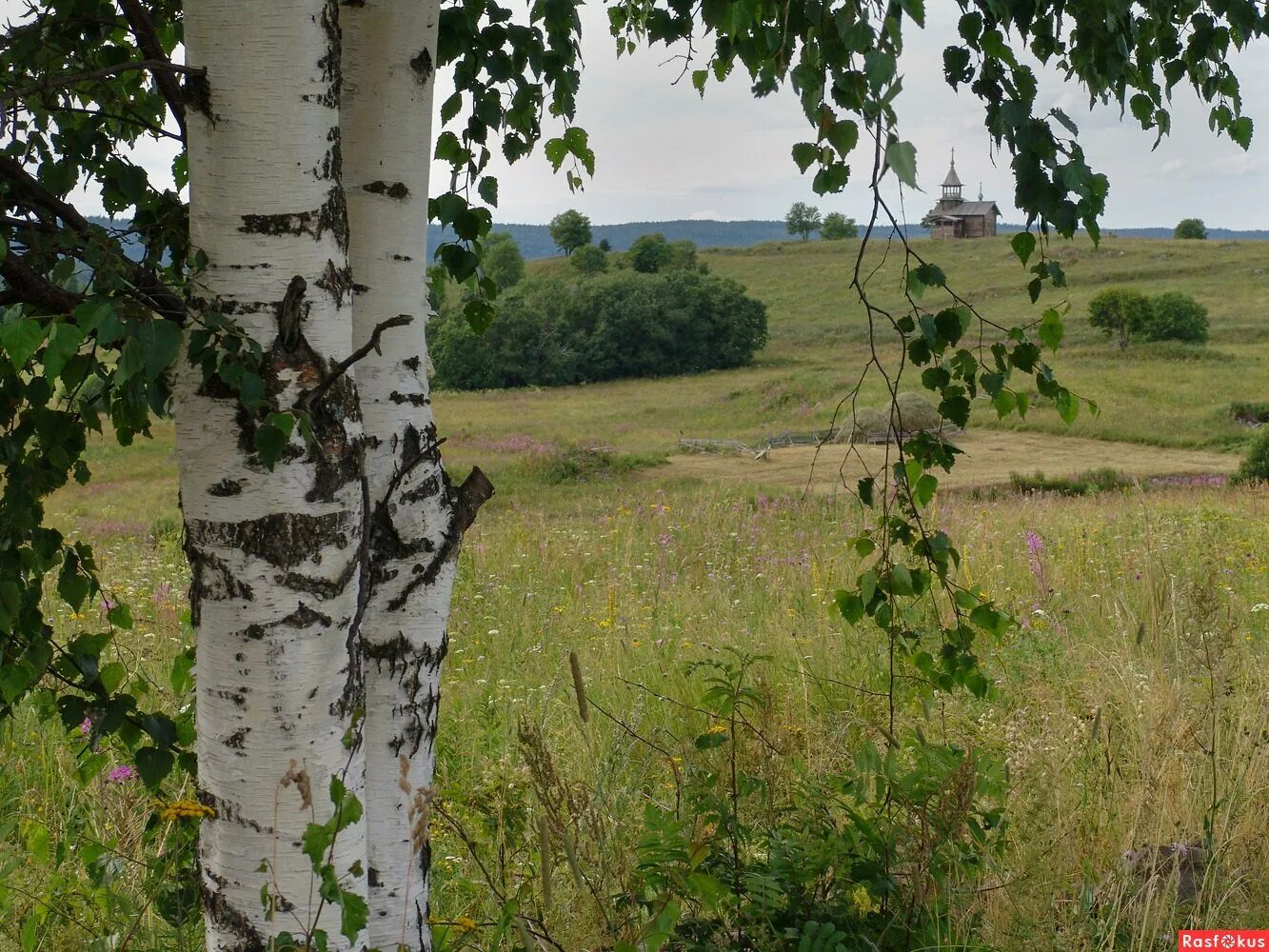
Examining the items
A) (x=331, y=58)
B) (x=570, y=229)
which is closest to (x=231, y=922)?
(x=331, y=58)

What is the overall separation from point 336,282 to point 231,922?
1.12 m

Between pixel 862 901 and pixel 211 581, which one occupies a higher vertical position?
pixel 211 581

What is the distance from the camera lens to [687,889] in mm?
2203

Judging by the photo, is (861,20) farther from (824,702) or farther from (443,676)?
(443,676)

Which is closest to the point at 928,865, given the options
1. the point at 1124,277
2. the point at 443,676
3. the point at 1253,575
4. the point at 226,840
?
the point at 226,840

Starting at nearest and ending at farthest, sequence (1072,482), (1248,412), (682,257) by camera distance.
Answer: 1. (1072,482)
2. (1248,412)
3. (682,257)

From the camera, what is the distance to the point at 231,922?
6.05ft

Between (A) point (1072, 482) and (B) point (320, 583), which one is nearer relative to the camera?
(B) point (320, 583)

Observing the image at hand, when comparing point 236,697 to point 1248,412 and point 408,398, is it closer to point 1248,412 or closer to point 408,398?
point 408,398

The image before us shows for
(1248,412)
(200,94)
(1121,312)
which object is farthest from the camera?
(1121,312)

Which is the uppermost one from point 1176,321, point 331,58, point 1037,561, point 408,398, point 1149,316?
point 1149,316

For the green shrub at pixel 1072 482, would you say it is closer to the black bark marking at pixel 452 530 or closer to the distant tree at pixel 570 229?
the black bark marking at pixel 452 530

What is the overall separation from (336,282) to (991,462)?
66.2ft

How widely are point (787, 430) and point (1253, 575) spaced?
22.2 meters
